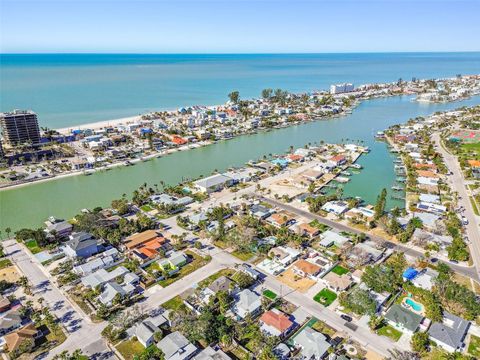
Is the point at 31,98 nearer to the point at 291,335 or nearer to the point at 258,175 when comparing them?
the point at 258,175

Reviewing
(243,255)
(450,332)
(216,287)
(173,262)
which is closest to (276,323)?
(216,287)

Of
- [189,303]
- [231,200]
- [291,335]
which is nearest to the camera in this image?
[291,335]

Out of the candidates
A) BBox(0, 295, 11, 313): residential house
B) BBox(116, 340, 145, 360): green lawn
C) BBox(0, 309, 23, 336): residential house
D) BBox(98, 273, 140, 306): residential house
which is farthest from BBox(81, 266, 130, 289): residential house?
BBox(116, 340, 145, 360): green lawn

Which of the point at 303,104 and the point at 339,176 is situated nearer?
the point at 339,176

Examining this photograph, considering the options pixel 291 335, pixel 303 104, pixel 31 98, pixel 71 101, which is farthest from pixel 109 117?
pixel 291 335

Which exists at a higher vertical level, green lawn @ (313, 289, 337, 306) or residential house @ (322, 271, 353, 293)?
residential house @ (322, 271, 353, 293)

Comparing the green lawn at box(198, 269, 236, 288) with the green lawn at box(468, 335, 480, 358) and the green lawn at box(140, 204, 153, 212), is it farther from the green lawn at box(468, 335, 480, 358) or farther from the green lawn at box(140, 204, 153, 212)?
the green lawn at box(468, 335, 480, 358)
